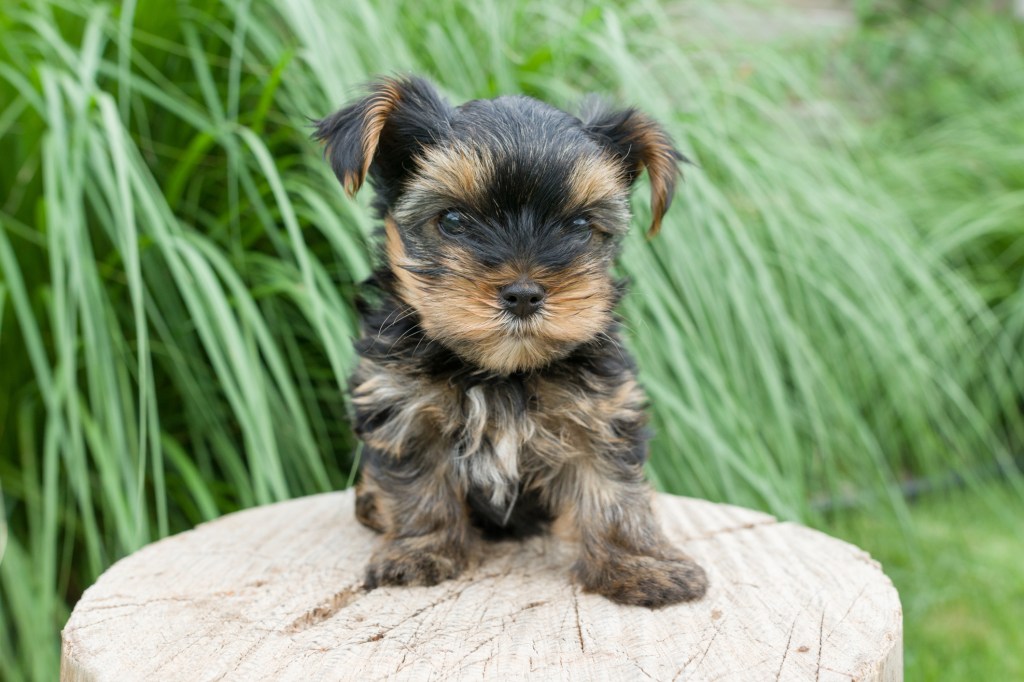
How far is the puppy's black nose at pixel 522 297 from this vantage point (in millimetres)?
1975

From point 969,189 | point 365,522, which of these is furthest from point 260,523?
point 969,189

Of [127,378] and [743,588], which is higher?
[127,378]

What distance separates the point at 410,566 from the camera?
2.41 metres

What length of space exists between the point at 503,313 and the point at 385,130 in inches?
24.4

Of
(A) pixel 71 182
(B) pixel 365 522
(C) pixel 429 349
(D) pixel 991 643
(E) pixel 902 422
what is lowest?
(D) pixel 991 643

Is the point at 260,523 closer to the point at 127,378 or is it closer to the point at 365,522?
the point at 365,522

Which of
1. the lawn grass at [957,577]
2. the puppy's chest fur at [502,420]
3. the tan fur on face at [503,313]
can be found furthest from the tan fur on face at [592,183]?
the lawn grass at [957,577]

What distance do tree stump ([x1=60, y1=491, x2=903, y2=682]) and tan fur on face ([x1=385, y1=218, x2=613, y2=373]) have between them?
0.60m

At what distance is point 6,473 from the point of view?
11.8 ft

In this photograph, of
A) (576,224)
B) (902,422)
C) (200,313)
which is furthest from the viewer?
(902,422)

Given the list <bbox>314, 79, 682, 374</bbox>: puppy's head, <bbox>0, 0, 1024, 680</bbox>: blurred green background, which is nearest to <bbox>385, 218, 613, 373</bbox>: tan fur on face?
A: <bbox>314, 79, 682, 374</bbox>: puppy's head

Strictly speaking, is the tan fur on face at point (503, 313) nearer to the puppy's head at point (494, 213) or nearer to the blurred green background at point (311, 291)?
the puppy's head at point (494, 213)

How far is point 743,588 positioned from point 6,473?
2708 millimetres

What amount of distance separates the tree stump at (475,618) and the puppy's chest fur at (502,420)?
1.03ft
